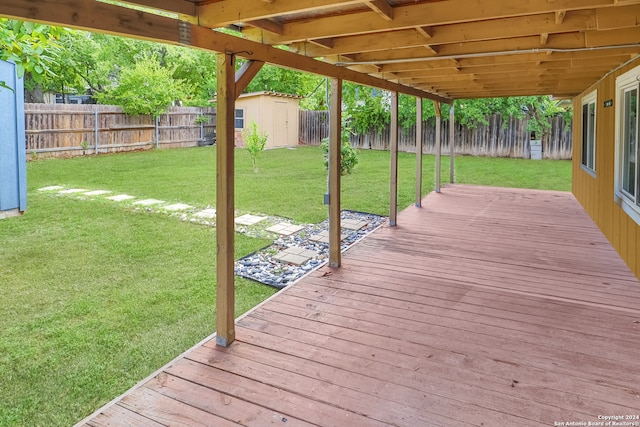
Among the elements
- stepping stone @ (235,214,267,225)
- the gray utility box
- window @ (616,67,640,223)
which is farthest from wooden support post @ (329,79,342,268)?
the gray utility box

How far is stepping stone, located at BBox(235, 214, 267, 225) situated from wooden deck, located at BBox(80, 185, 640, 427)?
6.72ft

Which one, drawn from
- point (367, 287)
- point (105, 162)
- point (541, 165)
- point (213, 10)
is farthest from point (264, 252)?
point (541, 165)

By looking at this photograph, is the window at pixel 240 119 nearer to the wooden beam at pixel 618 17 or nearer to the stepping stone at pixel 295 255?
the stepping stone at pixel 295 255

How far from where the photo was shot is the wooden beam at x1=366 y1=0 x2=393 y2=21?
2.56 metres

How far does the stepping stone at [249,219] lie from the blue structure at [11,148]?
10.1ft

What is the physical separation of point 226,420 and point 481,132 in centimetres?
1534

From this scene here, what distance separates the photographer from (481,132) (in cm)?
1587

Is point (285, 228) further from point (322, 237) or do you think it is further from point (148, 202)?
point (148, 202)

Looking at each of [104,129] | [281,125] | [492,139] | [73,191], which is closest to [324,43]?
[73,191]

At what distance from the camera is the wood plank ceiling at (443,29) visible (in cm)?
257

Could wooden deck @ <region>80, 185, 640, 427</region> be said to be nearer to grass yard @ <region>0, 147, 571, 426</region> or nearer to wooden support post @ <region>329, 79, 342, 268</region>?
wooden support post @ <region>329, 79, 342, 268</region>

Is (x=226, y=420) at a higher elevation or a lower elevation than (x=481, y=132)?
lower

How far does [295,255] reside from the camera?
5.15 metres

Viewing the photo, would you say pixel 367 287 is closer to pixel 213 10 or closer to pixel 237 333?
pixel 237 333
